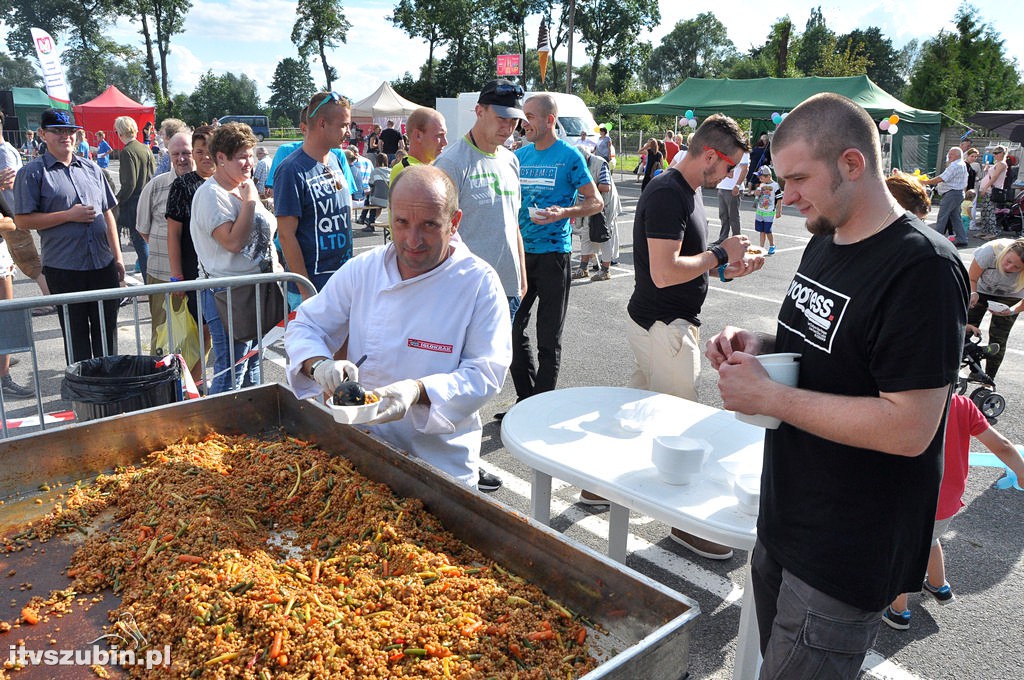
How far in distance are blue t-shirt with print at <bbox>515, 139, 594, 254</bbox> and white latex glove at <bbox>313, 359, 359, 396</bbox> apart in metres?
2.96

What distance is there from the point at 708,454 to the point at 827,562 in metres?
1.02

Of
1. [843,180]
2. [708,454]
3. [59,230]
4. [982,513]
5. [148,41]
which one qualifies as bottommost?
[982,513]

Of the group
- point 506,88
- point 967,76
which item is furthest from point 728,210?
point 967,76

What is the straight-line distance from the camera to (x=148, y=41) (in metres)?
59.2

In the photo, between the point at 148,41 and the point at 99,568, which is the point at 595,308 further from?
the point at 148,41

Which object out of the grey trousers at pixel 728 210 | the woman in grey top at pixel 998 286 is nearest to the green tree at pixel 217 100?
the grey trousers at pixel 728 210

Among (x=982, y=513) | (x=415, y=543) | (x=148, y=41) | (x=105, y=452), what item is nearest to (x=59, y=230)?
(x=105, y=452)

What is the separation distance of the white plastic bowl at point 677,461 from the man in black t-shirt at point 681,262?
128 cm

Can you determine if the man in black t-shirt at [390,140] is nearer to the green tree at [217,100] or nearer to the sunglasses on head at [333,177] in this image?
the sunglasses on head at [333,177]

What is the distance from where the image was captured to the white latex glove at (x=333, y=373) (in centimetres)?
226

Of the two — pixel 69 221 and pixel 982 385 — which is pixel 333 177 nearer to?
pixel 69 221

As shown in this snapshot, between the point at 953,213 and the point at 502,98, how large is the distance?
13380 mm

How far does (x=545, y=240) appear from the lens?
5082mm

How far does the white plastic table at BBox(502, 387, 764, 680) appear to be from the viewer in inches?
92.4
